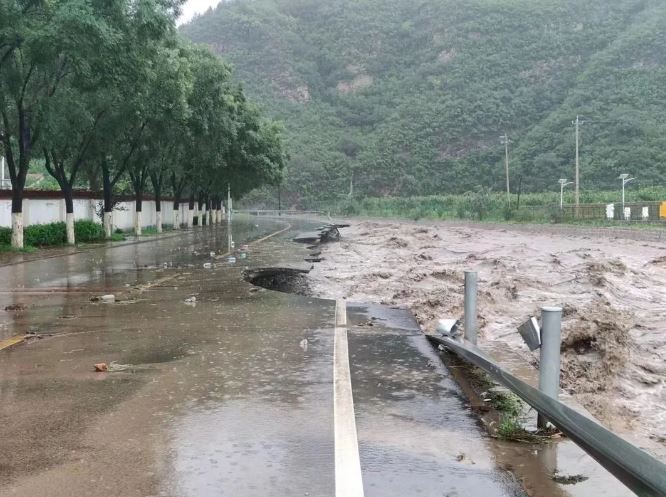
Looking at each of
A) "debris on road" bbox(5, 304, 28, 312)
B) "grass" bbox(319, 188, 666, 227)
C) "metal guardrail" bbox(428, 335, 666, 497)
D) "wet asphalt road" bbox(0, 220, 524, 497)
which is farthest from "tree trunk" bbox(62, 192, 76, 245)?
"grass" bbox(319, 188, 666, 227)

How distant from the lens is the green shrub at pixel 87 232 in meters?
30.2

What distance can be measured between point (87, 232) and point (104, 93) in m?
8.24

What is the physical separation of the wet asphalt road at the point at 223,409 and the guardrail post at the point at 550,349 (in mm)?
603

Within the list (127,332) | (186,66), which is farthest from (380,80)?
(127,332)

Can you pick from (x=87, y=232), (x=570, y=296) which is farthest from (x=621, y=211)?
(x=87, y=232)

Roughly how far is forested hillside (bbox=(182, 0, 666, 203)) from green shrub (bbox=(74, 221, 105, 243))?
2094 inches

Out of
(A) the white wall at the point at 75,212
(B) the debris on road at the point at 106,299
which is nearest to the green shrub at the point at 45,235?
(A) the white wall at the point at 75,212

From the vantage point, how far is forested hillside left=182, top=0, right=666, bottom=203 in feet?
250

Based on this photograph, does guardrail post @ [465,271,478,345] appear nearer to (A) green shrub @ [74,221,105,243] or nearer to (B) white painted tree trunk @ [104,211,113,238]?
(A) green shrub @ [74,221,105,243]

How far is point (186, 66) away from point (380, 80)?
4062 inches

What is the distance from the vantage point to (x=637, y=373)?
8.07 m

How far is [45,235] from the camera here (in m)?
26.8

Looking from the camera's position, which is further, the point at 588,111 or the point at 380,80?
the point at 380,80

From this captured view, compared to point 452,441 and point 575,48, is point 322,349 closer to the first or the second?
point 452,441
